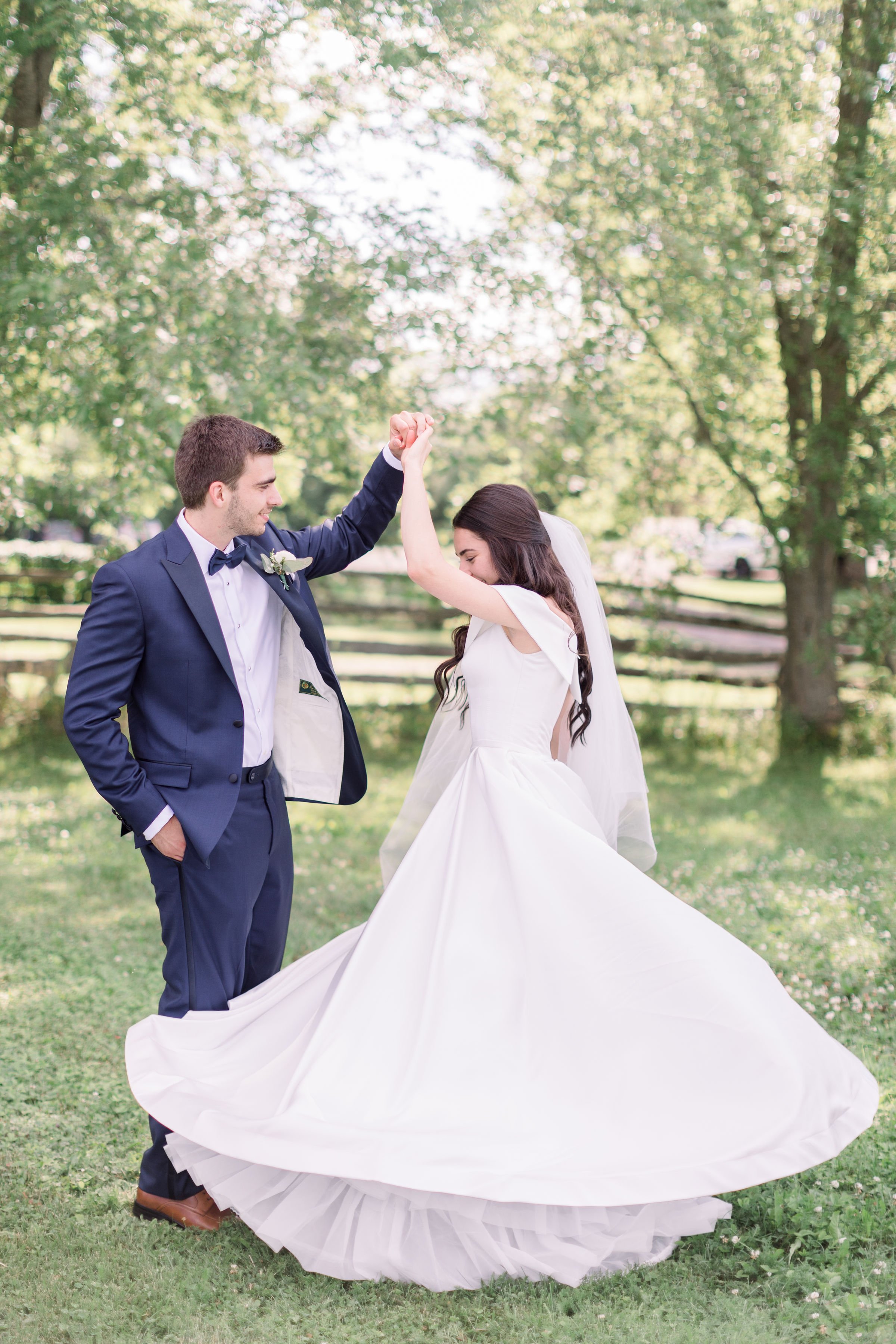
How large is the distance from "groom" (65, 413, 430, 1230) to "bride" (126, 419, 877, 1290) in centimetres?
27

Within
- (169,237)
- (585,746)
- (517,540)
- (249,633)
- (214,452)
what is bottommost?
(585,746)

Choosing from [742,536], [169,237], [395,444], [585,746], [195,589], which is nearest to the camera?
[195,589]

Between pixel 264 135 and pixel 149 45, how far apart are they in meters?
1.05

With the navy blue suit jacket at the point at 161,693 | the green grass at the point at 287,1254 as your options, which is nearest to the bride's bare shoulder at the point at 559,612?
the navy blue suit jacket at the point at 161,693

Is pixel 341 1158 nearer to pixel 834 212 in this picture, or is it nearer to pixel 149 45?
pixel 149 45

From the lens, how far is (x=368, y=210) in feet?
27.7

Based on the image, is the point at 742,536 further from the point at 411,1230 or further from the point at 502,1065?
the point at 411,1230

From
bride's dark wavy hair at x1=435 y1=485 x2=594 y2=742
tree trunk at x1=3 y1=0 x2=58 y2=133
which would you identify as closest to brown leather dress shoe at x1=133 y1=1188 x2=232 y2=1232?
bride's dark wavy hair at x1=435 y1=485 x2=594 y2=742

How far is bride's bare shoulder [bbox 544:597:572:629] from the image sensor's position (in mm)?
3656

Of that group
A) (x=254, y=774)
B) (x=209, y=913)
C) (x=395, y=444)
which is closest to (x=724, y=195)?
(x=395, y=444)

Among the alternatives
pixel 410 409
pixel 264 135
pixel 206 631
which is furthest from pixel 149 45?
pixel 206 631

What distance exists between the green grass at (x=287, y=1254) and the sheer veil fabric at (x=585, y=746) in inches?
51.4

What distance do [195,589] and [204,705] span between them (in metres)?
0.36

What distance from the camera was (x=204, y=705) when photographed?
337 cm
